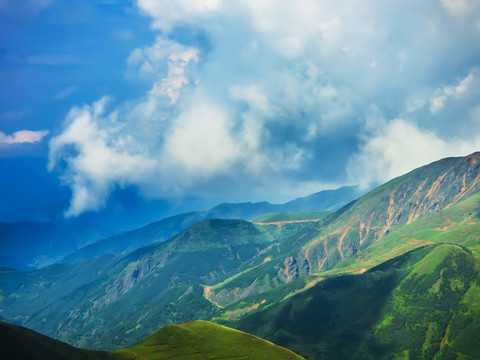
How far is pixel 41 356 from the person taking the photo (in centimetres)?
16600

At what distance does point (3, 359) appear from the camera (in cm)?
14862

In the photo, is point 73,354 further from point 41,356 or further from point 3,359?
point 3,359

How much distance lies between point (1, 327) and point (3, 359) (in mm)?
27413

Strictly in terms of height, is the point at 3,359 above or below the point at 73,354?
above

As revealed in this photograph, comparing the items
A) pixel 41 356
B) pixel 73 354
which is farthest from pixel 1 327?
pixel 73 354

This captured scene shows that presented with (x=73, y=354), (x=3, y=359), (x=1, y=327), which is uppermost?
(x=1, y=327)

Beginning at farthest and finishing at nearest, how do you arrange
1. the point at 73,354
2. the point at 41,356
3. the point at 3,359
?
the point at 73,354, the point at 41,356, the point at 3,359

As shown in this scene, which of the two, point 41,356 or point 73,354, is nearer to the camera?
point 41,356

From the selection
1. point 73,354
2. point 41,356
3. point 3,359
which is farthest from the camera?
point 73,354

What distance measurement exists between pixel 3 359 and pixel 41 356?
1958 cm

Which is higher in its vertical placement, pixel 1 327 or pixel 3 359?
pixel 1 327

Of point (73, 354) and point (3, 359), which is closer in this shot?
point (3, 359)

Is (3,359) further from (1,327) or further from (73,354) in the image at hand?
(73,354)

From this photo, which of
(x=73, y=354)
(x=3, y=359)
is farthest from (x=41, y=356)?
(x=73, y=354)
